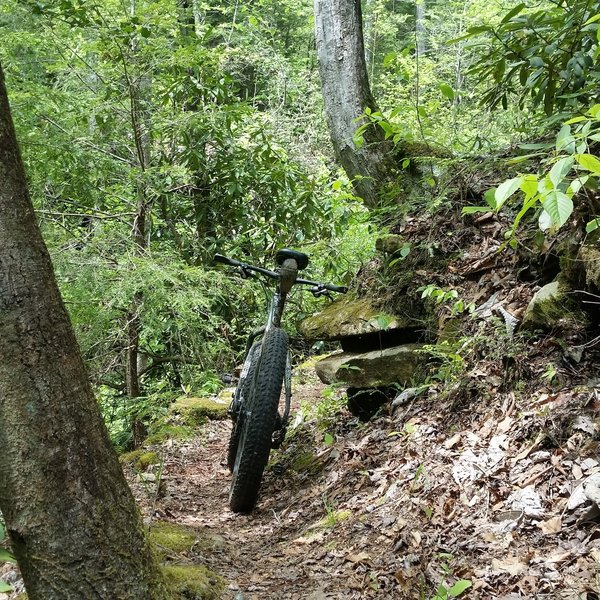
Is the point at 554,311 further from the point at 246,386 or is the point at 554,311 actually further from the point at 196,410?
the point at 196,410

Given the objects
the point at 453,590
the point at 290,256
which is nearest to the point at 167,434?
the point at 290,256

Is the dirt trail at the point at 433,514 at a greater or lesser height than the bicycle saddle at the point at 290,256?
lesser

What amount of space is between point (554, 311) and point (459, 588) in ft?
6.02

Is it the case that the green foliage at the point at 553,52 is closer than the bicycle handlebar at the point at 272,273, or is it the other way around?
the green foliage at the point at 553,52

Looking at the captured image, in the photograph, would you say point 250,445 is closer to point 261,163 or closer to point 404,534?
point 404,534

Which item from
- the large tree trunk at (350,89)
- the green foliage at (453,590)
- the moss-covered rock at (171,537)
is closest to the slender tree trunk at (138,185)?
the large tree trunk at (350,89)

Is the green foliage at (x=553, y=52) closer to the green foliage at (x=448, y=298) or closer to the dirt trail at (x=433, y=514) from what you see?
→ the green foliage at (x=448, y=298)

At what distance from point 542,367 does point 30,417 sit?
2802 mm

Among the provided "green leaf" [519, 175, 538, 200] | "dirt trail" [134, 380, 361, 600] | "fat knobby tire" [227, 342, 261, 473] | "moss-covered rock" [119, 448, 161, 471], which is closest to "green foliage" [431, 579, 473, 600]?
"dirt trail" [134, 380, 361, 600]

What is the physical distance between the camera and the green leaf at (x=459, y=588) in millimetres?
2350

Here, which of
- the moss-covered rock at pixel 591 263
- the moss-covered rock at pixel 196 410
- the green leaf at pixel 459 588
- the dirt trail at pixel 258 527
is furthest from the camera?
the moss-covered rock at pixel 196 410

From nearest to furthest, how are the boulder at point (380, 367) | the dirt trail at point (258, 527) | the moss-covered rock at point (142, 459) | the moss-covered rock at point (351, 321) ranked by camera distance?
the dirt trail at point (258, 527), the boulder at point (380, 367), the moss-covered rock at point (351, 321), the moss-covered rock at point (142, 459)

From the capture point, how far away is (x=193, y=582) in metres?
2.67

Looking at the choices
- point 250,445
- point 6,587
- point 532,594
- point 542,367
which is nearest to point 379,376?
point 250,445
